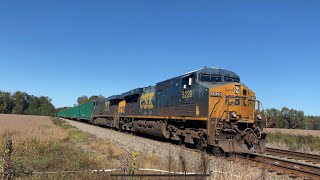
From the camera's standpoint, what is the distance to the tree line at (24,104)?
15179 centimetres

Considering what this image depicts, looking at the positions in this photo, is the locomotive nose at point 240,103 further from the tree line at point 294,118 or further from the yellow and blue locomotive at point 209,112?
the tree line at point 294,118

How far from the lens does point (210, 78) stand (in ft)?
51.0

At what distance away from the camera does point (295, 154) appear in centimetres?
1527

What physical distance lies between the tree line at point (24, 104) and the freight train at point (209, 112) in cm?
13600

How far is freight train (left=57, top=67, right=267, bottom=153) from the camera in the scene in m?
13.3

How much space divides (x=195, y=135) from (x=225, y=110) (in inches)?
77.1

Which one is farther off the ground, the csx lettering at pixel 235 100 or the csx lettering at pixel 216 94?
the csx lettering at pixel 216 94

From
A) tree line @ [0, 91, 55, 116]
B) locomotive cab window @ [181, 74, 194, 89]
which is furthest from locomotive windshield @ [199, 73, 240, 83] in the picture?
tree line @ [0, 91, 55, 116]

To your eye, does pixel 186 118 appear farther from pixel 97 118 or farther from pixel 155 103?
pixel 97 118

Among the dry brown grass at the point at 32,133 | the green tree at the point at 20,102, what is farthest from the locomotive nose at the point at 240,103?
the green tree at the point at 20,102

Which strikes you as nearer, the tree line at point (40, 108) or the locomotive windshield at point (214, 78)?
the locomotive windshield at point (214, 78)

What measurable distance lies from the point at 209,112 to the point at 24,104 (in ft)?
541

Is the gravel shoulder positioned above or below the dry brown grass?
below

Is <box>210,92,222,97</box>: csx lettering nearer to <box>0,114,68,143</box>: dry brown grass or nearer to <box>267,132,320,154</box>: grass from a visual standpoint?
<box>0,114,68,143</box>: dry brown grass
